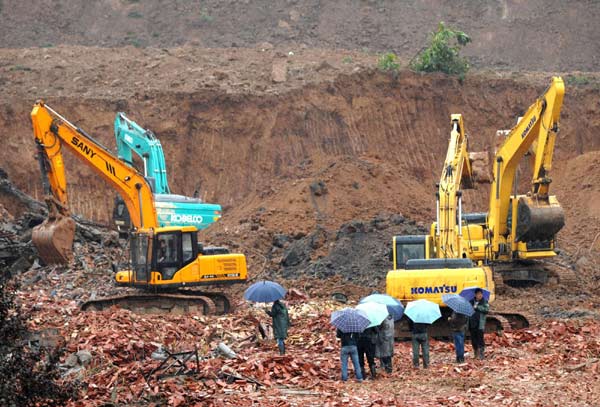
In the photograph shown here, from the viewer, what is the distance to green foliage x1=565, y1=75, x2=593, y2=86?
38.7m

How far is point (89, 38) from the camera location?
47.1 meters

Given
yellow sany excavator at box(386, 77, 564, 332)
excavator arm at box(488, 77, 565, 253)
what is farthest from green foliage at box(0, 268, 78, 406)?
excavator arm at box(488, 77, 565, 253)

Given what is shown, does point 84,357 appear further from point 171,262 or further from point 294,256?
point 294,256

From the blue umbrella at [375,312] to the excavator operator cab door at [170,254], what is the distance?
24.9 feet

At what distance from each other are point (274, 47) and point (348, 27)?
5.19m

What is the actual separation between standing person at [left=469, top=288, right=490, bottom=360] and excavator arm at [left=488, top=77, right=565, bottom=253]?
654 cm

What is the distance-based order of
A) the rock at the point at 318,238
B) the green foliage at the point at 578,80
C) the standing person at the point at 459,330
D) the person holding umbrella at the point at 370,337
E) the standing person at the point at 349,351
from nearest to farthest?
the standing person at the point at 349,351 < the person holding umbrella at the point at 370,337 < the standing person at the point at 459,330 < the rock at the point at 318,238 < the green foliage at the point at 578,80

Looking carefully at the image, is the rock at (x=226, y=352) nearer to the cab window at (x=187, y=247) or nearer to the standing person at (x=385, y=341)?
the standing person at (x=385, y=341)

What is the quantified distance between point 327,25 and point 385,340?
34.8 m

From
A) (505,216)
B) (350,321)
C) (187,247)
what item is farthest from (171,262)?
(350,321)

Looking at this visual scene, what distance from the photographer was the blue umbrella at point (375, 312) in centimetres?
1384

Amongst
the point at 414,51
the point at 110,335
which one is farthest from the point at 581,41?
the point at 110,335

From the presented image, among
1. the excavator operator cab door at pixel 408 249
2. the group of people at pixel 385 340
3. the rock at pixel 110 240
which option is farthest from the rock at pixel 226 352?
the rock at pixel 110 240

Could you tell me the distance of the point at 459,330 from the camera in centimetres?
1509
